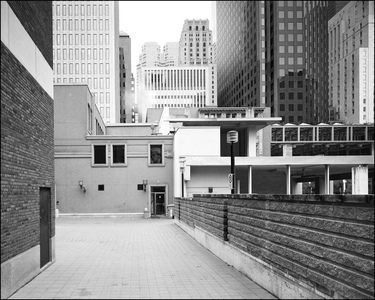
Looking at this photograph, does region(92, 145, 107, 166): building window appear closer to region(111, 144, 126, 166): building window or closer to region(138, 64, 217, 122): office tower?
region(111, 144, 126, 166): building window

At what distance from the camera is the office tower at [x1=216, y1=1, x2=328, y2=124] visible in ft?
322

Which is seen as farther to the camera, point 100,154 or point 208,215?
point 100,154

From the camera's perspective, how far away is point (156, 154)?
104 feet

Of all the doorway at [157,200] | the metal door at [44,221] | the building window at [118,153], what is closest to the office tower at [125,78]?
the building window at [118,153]

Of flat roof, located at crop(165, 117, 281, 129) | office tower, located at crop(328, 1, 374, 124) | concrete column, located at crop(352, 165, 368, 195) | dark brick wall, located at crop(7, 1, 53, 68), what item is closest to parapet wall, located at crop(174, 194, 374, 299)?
dark brick wall, located at crop(7, 1, 53, 68)

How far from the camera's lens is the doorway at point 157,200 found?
103 ft

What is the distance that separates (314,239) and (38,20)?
26.9 ft

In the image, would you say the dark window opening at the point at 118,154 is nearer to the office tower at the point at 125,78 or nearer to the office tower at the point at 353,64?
the office tower at the point at 125,78

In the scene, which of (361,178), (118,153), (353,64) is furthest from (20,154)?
(353,64)

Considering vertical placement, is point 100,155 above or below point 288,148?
below

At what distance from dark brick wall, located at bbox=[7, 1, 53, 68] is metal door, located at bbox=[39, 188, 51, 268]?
12.1ft

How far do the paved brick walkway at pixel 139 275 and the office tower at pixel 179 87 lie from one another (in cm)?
16112

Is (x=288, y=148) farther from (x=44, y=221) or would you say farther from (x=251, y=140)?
(x=44, y=221)

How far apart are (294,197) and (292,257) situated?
100cm
